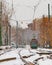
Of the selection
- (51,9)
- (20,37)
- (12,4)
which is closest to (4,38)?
(12,4)

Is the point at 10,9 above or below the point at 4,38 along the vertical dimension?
above

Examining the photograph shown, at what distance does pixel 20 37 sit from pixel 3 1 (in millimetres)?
43146

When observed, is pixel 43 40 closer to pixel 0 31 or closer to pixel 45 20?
pixel 45 20

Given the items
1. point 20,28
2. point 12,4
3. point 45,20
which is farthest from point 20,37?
point 12,4

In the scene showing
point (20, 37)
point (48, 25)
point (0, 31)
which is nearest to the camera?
point (0, 31)

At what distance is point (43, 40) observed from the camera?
65.2m

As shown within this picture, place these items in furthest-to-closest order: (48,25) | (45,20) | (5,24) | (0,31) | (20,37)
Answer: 1. (20,37)
2. (45,20)
3. (48,25)
4. (5,24)
5. (0,31)

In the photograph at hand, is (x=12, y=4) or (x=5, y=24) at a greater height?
(x=12, y=4)

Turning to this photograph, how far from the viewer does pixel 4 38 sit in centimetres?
6366

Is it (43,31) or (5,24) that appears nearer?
(5,24)

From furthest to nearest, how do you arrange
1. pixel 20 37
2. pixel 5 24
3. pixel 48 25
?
pixel 20 37, pixel 48 25, pixel 5 24

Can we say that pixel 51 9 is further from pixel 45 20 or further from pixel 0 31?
pixel 0 31

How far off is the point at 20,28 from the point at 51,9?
46638 millimetres

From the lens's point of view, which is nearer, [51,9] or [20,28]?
[51,9]
